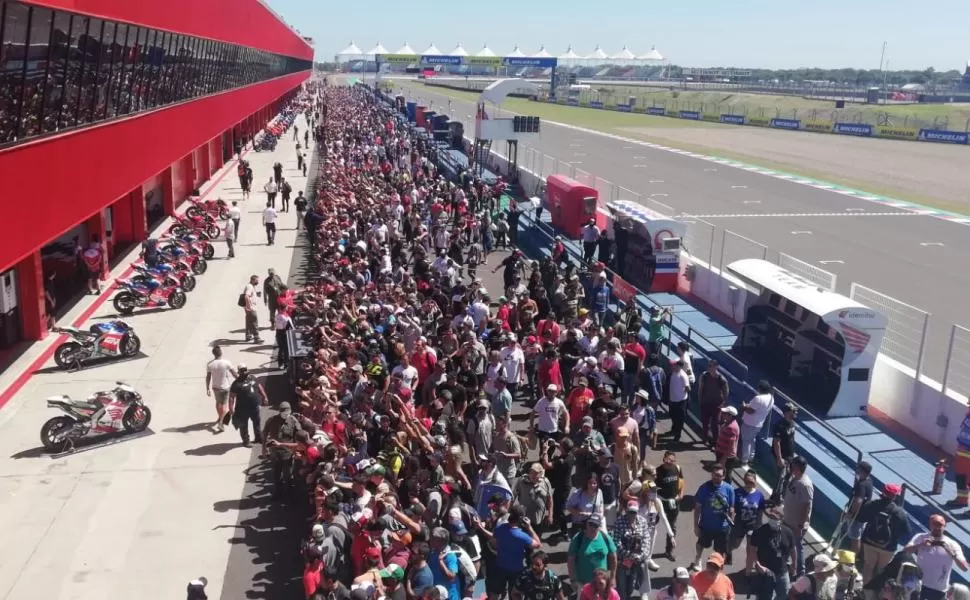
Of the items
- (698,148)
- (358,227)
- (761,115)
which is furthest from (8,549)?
(761,115)

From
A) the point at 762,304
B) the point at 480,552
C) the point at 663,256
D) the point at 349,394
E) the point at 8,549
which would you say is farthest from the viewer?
the point at 663,256

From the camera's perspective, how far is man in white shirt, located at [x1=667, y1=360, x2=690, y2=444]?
41.9 ft

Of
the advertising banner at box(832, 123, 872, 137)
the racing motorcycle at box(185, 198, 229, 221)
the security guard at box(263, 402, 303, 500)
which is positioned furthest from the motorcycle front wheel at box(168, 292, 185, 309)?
the advertising banner at box(832, 123, 872, 137)

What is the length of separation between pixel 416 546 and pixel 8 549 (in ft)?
17.7

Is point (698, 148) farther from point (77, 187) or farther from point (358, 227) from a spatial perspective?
point (77, 187)

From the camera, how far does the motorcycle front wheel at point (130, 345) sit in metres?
16.6

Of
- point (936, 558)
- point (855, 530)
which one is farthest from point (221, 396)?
point (936, 558)

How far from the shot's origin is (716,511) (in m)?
8.80

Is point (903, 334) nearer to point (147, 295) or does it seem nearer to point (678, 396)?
point (678, 396)

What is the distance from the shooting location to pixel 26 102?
12664 millimetres

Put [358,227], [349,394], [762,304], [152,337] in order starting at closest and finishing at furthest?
[349,394] → [762,304] → [152,337] → [358,227]

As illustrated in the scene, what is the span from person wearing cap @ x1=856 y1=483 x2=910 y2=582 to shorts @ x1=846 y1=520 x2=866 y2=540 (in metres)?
0.38

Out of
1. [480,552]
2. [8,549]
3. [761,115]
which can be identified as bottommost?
[8,549]

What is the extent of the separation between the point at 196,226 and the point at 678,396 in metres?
18.7
